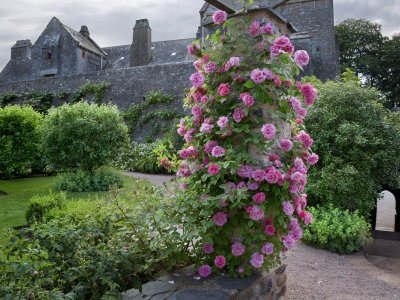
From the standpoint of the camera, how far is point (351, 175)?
7.40 metres

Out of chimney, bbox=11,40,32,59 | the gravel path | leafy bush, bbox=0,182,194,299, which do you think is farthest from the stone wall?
leafy bush, bbox=0,182,194,299

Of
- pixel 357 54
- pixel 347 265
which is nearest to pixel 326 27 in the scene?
pixel 357 54

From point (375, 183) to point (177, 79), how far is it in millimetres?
12939

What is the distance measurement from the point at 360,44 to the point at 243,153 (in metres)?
34.1

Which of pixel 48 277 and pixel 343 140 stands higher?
pixel 343 140

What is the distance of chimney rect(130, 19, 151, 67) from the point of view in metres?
27.4

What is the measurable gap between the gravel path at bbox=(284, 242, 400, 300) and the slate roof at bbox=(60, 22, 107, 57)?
25701 mm

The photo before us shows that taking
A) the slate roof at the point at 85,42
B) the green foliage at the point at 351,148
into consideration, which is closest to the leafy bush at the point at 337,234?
the green foliage at the point at 351,148

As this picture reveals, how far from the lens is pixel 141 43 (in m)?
27.6

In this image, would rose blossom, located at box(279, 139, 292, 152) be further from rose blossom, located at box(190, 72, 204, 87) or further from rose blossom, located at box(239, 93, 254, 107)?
rose blossom, located at box(190, 72, 204, 87)

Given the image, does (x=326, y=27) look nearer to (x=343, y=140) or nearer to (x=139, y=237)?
(x=343, y=140)

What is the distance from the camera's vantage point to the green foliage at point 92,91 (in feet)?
67.1

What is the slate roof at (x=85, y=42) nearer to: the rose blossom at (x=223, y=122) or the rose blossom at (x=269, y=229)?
the rose blossom at (x=223, y=122)

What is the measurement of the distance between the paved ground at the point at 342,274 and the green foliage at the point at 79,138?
607 cm
